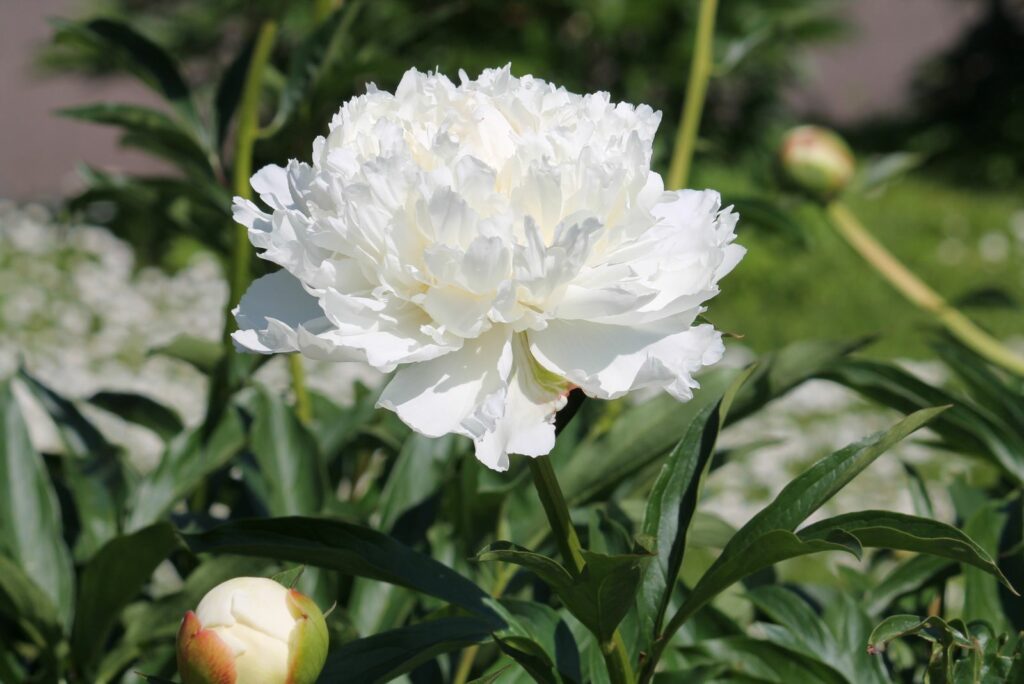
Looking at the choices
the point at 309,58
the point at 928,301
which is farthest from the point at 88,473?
the point at 928,301

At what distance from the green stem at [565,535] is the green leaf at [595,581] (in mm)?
10

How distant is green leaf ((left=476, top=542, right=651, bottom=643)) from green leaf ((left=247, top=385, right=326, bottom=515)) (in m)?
0.45

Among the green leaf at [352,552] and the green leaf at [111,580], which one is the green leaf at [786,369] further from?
the green leaf at [111,580]

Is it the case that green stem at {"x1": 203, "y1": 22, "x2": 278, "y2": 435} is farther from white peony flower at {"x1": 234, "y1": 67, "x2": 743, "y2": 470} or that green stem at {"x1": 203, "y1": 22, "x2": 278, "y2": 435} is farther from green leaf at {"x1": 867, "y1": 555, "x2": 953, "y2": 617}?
green leaf at {"x1": 867, "y1": 555, "x2": 953, "y2": 617}

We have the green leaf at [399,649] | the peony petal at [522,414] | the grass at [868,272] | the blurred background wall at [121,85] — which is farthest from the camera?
the blurred background wall at [121,85]

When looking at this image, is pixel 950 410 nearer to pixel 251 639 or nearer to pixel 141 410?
pixel 251 639

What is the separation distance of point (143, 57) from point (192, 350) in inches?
11.9

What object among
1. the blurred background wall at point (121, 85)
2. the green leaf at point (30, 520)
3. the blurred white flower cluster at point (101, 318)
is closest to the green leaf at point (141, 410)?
the green leaf at point (30, 520)

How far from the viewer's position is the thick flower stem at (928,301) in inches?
47.4

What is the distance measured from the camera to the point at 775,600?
847mm

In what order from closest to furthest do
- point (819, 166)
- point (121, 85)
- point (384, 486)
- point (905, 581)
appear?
point (905, 581) < point (384, 486) < point (819, 166) < point (121, 85)

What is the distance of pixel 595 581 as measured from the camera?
622mm

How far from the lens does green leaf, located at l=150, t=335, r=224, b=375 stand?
120 cm

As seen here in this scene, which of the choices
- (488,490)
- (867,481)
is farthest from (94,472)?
(867,481)
